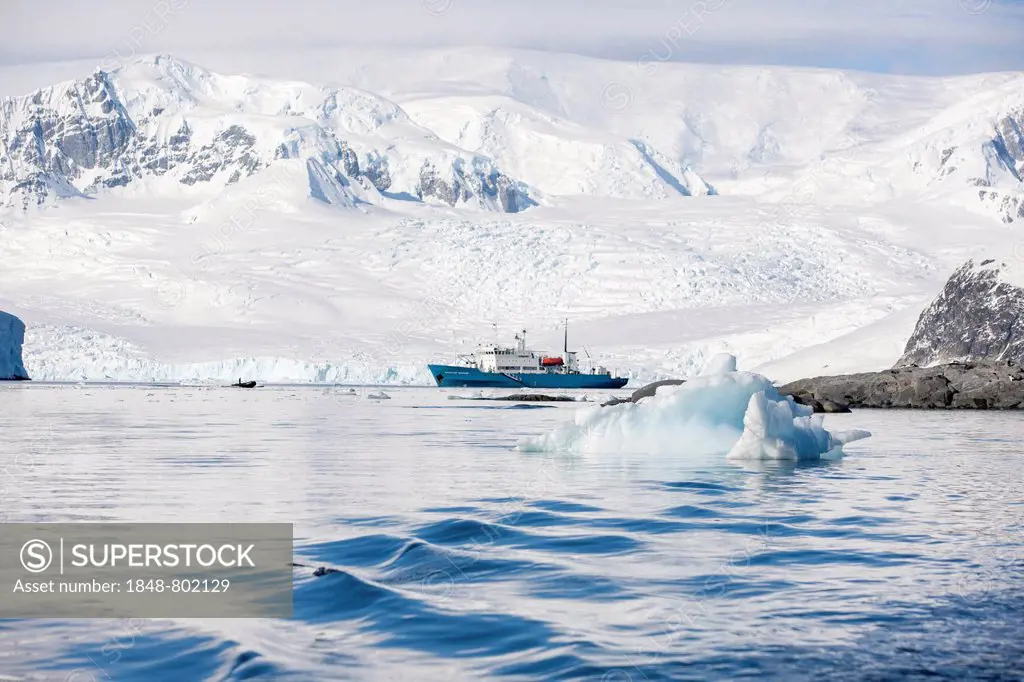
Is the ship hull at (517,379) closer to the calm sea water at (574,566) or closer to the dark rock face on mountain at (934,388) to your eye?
the dark rock face on mountain at (934,388)

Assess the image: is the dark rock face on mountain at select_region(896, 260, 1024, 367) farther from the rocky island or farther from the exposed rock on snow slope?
the exposed rock on snow slope

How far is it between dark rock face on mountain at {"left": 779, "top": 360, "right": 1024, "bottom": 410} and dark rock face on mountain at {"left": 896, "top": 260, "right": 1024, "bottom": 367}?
134 inches

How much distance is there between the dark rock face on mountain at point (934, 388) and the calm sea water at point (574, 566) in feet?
98.2

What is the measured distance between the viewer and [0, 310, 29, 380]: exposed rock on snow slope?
85188mm

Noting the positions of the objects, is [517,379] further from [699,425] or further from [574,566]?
[574,566]

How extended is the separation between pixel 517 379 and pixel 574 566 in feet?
270

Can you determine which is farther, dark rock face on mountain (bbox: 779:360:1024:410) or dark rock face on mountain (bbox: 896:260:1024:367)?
dark rock face on mountain (bbox: 896:260:1024:367)

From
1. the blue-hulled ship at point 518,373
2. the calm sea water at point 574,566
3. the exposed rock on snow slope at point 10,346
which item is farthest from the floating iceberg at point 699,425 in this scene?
the exposed rock on snow slope at point 10,346

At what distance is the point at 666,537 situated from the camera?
36.0ft

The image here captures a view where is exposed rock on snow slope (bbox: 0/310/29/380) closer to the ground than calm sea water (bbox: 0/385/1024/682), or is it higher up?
higher up

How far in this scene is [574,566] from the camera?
31.3 feet

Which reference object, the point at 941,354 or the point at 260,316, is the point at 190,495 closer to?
the point at 941,354

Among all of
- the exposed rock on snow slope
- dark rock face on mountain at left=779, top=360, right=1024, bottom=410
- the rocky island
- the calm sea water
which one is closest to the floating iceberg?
the calm sea water

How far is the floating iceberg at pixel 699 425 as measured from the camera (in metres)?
19.5
